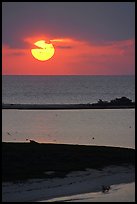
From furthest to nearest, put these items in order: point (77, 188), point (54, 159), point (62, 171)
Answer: point (54, 159)
point (62, 171)
point (77, 188)

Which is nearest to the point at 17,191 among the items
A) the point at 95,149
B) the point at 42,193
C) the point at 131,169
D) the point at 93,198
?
the point at 42,193

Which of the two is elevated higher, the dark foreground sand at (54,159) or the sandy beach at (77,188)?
the dark foreground sand at (54,159)

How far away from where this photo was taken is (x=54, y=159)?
25156 mm

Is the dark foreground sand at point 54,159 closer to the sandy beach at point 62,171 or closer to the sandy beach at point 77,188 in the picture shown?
the sandy beach at point 62,171

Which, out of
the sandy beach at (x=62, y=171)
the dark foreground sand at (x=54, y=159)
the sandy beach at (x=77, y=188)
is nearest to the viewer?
the sandy beach at (x=77, y=188)

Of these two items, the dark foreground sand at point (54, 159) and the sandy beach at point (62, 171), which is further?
the dark foreground sand at point (54, 159)

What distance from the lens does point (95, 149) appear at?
2803cm

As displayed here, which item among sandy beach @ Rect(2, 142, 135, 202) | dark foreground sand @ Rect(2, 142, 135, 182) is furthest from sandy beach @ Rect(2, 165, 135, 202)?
dark foreground sand @ Rect(2, 142, 135, 182)

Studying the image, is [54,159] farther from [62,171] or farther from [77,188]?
[77,188]

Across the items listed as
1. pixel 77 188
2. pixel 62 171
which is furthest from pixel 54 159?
pixel 77 188

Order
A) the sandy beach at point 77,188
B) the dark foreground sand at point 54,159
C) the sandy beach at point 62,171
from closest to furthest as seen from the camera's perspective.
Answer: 1. the sandy beach at point 77,188
2. the sandy beach at point 62,171
3. the dark foreground sand at point 54,159

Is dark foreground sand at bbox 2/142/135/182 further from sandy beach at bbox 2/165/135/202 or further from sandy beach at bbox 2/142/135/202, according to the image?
sandy beach at bbox 2/165/135/202

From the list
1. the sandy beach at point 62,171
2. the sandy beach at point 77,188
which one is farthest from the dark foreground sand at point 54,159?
the sandy beach at point 77,188

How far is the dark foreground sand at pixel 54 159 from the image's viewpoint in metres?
22.6
